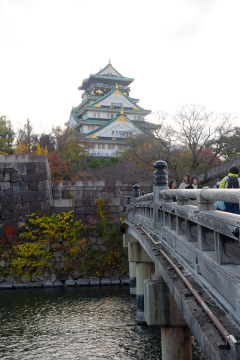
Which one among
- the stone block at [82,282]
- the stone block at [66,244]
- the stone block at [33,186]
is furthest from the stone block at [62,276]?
the stone block at [33,186]

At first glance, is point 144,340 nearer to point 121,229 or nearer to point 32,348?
point 32,348

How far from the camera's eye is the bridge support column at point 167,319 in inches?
188

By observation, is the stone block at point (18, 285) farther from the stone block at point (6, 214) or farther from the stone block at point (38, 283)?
the stone block at point (6, 214)

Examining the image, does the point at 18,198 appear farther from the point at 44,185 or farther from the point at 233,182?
the point at 233,182

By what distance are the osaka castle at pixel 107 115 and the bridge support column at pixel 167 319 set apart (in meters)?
Answer: 29.3

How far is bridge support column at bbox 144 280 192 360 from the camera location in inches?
188

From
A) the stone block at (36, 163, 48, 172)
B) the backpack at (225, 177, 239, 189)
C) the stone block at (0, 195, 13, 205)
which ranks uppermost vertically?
the stone block at (36, 163, 48, 172)

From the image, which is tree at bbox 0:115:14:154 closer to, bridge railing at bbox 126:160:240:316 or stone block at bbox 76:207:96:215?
stone block at bbox 76:207:96:215

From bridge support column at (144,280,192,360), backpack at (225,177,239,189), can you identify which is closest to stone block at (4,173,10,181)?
bridge support column at (144,280,192,360)

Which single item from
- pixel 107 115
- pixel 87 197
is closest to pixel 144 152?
pixel 87 197

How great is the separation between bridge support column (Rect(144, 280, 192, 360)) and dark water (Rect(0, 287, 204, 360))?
465 centimetres

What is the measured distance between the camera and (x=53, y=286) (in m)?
18.4

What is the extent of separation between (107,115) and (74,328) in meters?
40.3

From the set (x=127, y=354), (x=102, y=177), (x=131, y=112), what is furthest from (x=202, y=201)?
(x=131, y=112)
